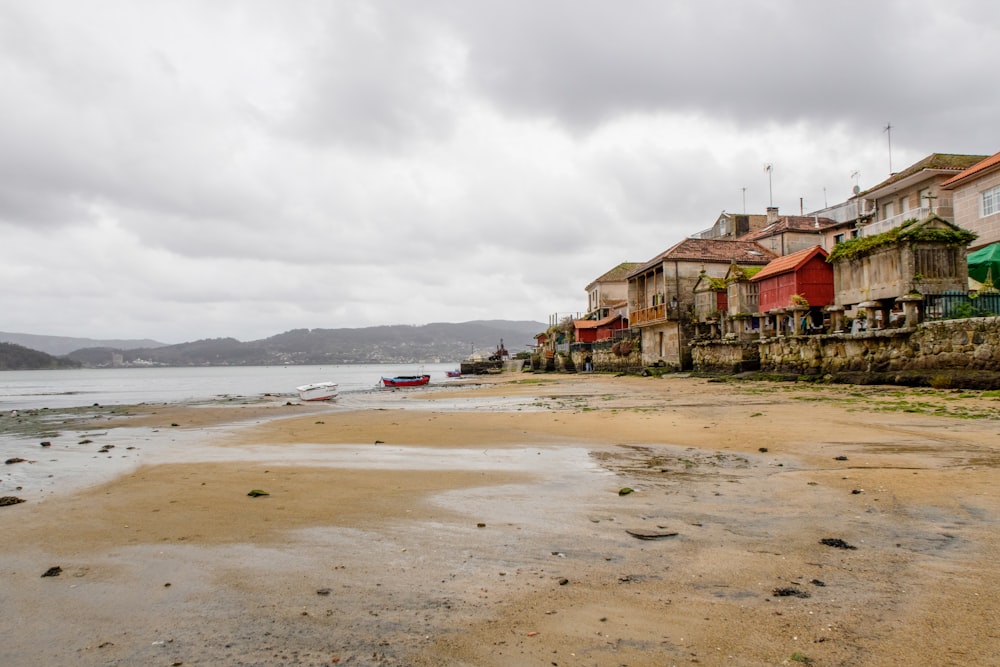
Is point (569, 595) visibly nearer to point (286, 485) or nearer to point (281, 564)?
point (281, 564)

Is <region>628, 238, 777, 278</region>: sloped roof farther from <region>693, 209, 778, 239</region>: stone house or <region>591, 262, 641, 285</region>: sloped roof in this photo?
<region>591, 262, 641, 285</region>: sloped roof

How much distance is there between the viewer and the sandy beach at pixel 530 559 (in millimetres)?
3289

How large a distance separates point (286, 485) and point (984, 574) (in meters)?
7.42

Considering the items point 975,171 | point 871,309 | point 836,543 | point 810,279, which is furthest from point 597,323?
point 836,543

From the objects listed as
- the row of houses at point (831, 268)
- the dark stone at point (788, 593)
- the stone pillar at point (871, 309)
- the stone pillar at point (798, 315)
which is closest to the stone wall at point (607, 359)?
the row of houses at point (831, 268)

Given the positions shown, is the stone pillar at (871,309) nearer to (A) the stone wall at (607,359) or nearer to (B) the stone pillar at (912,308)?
(B) the stone pillar at (912,308)

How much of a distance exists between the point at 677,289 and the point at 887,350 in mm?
22953

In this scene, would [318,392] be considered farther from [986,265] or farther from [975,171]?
[975,171]

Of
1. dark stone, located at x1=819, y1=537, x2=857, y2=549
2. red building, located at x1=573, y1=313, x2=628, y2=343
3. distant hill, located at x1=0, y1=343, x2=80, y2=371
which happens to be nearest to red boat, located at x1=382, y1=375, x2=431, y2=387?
red building, located at x1=573, y1=313, x2=628, y2=343

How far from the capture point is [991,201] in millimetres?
28891

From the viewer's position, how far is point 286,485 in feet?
26.6

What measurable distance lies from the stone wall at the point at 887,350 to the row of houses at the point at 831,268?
3.25 ft

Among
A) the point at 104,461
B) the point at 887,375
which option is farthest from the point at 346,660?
the point at 887,375

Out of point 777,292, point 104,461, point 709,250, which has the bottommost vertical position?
point 104,461
